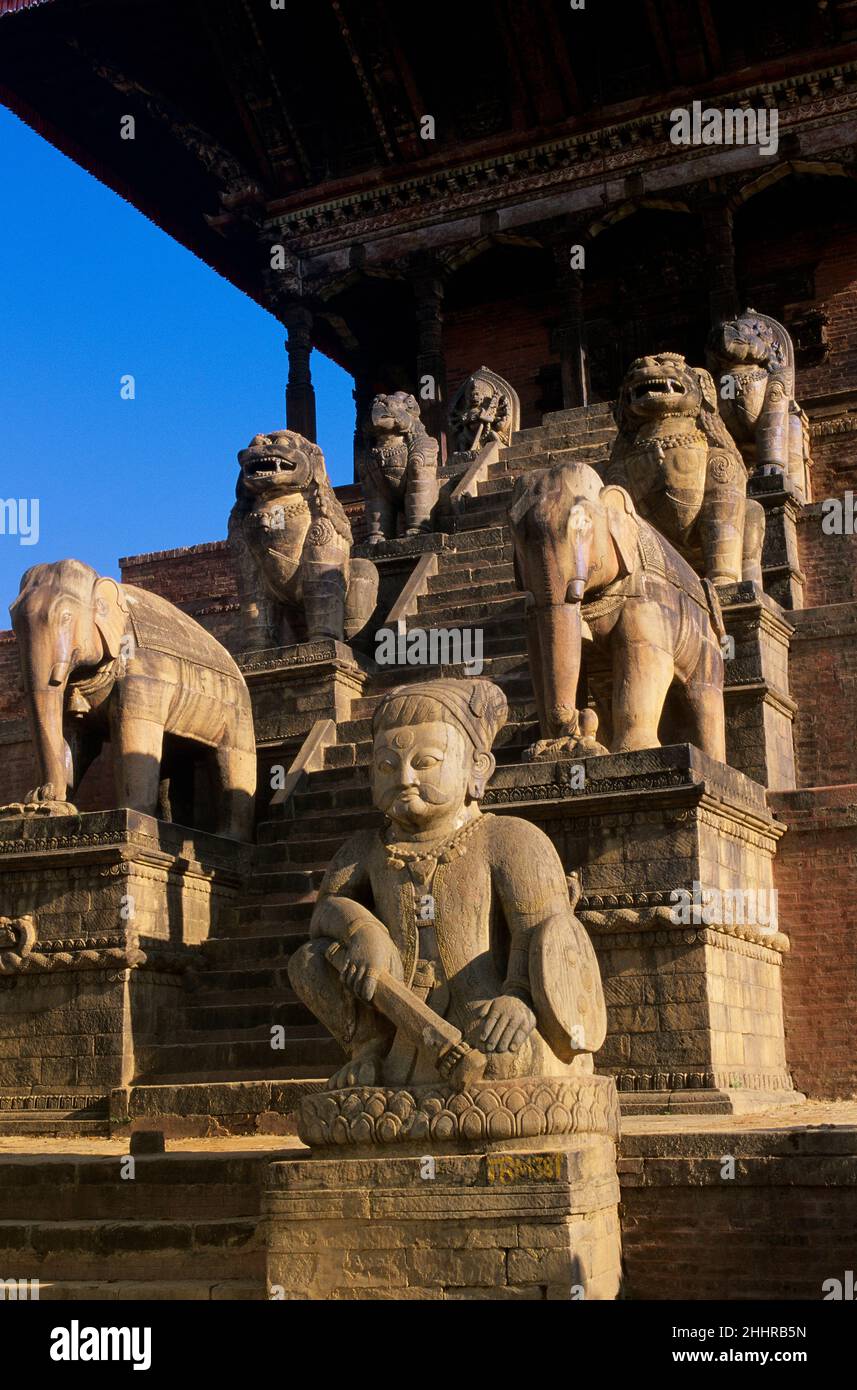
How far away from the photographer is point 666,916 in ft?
27.1

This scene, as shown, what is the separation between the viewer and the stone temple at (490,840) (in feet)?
19.7

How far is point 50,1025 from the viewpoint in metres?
9.52

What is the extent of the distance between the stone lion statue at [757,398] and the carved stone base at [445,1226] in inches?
373

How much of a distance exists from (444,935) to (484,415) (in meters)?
12.8

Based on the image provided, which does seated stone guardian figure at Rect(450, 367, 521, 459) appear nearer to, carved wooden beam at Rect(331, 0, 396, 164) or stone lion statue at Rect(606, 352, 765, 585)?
carved wooden beam at Rect(331, 0, 396, 164)

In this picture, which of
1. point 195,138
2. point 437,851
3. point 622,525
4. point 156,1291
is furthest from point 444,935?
point 195,138

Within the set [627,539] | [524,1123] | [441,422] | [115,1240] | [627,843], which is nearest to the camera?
[524,1123]

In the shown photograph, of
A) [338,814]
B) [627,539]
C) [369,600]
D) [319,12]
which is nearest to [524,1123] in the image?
[627,539]

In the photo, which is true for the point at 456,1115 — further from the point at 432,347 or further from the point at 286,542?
the point at 432,347

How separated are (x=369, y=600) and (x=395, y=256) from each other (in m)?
10.6

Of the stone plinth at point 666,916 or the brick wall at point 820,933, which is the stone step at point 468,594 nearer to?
the brick wall at point 820,933

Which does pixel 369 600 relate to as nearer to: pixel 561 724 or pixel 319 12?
pixel 561 724
